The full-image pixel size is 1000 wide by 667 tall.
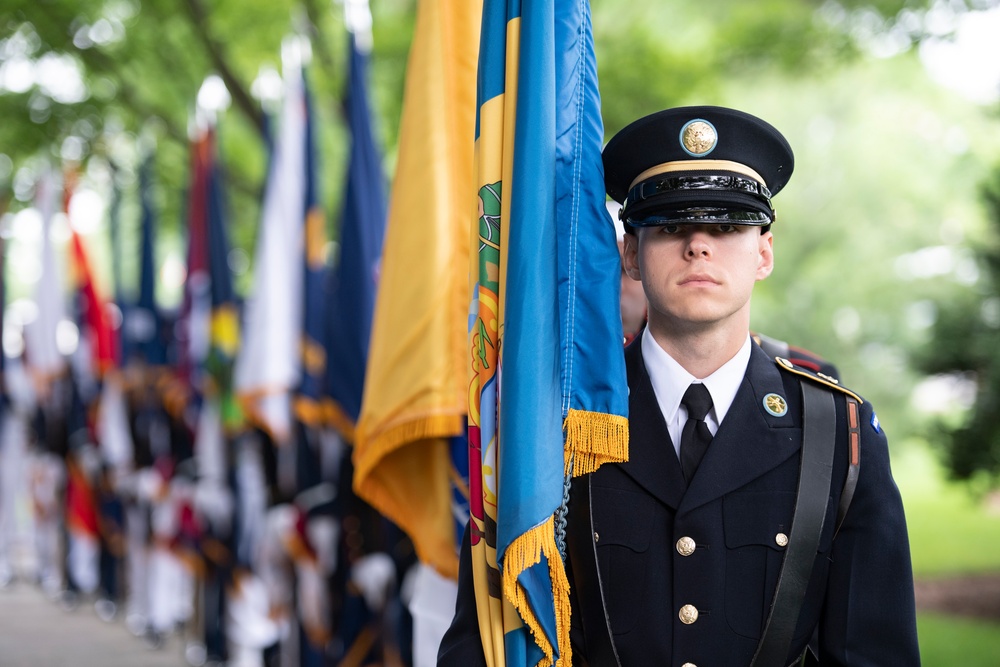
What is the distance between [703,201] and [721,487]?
0.53 m

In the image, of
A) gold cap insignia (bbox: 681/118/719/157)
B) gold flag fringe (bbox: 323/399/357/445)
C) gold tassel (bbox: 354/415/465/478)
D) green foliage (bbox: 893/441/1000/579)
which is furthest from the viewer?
green foliage (bbox: 893/441/1000/579)

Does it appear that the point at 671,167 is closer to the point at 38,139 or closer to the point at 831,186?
the point at 38,139

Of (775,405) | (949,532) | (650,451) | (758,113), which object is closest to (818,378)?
(775,405)

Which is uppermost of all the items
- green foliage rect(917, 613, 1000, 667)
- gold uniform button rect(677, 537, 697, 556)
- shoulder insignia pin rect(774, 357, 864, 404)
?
shoulder insignia pin rect(774, 357, 864, 404)

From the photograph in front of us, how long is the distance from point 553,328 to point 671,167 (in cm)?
40

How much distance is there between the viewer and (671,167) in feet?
6.50

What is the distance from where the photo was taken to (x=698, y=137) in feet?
6.54

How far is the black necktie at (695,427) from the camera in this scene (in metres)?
2.01

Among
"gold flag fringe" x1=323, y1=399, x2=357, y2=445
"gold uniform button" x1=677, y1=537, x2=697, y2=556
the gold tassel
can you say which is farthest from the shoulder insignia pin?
"gold flag fringe" x1=323, y1=399, x2=357, y2=445

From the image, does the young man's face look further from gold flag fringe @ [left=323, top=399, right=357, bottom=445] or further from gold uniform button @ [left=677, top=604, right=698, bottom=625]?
gold flag fringe @ [left=323, top=399, right=357, bottom=445]

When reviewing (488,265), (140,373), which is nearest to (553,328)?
(488,265)

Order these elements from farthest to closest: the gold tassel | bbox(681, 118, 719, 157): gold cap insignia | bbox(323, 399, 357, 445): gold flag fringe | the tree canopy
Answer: the tree canopy < bbox(323, 399, 357, 445): gold flag fringe < the gold tassel < bbox(681, 118, 719, 157): gold cap insignia

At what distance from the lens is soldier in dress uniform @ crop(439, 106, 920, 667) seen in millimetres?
1903

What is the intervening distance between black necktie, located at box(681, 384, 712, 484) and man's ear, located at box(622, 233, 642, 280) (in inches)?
9.8
